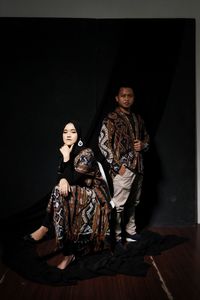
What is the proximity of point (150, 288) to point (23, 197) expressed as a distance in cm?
158

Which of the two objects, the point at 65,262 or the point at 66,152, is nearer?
the point at 65,262

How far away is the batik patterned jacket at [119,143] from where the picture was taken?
2.84 meters

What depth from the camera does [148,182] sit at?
11.0 feet

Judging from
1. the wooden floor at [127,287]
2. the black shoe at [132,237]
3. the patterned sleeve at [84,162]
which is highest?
the patterned sleeve at [84,162]

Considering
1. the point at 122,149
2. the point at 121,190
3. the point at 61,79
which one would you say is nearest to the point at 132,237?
the point at 121,190

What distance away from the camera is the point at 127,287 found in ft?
7.12

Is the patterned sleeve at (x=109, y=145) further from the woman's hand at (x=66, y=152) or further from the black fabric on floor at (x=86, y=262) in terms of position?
the black fabric on floor at (x=86, y=262)

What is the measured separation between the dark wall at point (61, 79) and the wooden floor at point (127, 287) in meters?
1.04

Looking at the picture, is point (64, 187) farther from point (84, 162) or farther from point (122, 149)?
point (122, 149)

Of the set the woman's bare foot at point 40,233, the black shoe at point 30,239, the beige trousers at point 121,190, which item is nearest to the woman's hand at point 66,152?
the beige trousers at point 121,190

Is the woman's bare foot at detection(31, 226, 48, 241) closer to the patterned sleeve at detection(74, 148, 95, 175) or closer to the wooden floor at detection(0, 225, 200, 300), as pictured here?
the wooden floor at detection(0, 225, 200, 300)

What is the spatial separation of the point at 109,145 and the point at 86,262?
945 mm

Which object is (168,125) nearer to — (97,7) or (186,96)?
(186,96)

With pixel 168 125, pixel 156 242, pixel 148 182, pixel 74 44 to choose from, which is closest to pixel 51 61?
pixel 74 44
